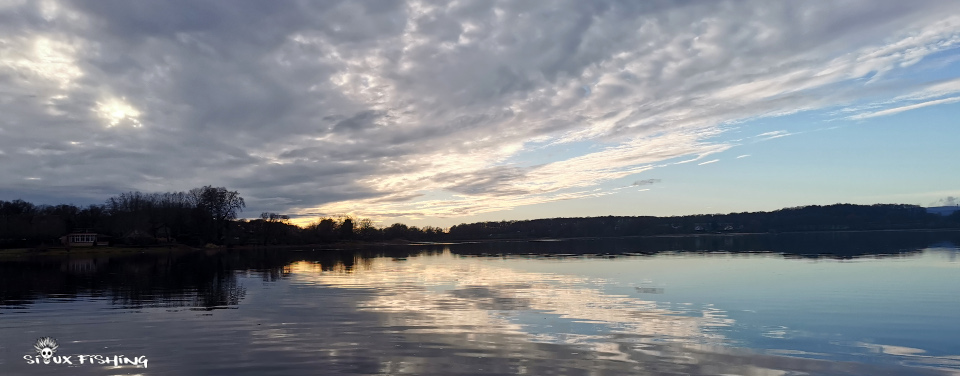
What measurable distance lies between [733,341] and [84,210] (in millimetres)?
179877

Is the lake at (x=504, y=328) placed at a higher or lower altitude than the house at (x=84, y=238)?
lower

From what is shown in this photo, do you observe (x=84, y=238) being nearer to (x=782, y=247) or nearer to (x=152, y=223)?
(x=152, y=223)

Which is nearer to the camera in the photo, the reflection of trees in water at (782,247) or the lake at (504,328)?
the lake at (504,328)

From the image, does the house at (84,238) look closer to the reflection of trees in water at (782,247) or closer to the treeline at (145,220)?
the treeline at (145,220)

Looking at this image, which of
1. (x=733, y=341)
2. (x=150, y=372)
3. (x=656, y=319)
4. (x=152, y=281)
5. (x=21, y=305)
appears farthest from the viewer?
(x=152, y=281)

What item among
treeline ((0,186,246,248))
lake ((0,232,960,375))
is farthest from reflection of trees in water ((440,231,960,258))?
treeline ((0,186,246,248))

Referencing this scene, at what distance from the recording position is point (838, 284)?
97.5 feet

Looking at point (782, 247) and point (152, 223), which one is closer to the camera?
point (782, 247)

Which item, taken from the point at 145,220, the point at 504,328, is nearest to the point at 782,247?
the point at 504,328

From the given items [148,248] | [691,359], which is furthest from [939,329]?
[148,248]

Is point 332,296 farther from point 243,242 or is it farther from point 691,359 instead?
point 243,242

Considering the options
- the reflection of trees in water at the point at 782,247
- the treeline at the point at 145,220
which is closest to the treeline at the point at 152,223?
the treeline at the point at 145,220

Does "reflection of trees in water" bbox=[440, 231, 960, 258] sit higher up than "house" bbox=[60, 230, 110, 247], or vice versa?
"house" bbox=[60, 230, 110, 247]

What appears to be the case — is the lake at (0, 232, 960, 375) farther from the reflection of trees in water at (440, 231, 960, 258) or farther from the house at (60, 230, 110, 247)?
the house at (60, 230, 110, 247)
